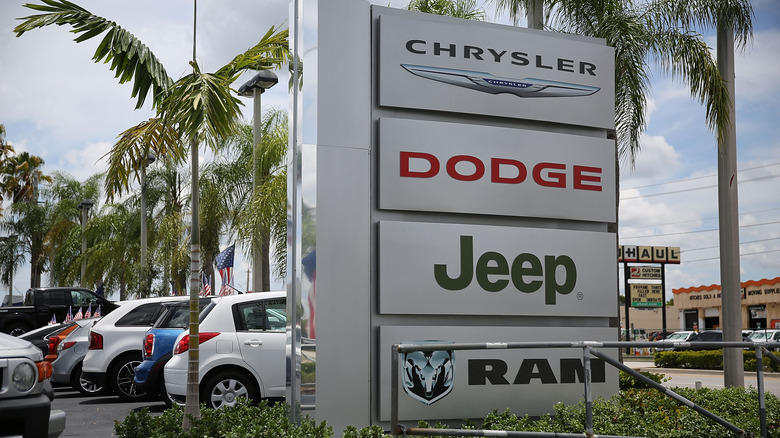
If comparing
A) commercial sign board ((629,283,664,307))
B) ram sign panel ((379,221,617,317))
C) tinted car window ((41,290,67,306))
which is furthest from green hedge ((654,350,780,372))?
commercial sign board ((629,283,664,307))

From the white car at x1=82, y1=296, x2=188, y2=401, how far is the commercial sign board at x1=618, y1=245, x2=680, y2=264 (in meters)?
46.4

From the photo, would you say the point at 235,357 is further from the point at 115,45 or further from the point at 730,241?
the point at 730,241

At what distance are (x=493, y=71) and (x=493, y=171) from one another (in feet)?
3.48

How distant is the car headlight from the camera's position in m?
5.50

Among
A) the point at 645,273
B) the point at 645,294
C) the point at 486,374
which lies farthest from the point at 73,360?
the point at 645,294

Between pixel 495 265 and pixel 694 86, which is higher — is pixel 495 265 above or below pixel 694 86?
below

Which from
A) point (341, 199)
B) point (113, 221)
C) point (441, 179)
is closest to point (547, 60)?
point (441, 179)

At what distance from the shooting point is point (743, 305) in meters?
54.8

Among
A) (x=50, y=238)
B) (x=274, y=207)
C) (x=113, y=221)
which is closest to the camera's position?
(x=274, y=207)

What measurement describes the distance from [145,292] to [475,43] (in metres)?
27.7

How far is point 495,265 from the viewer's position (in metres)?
7.77

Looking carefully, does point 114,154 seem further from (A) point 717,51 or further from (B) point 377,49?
(A) point 717,51

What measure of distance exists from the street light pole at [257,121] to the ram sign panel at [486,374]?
9.26 meters

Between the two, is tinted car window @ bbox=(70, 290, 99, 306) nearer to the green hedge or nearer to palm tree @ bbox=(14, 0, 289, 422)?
palm tree @ bbox=(14, 0, 289, 422)
